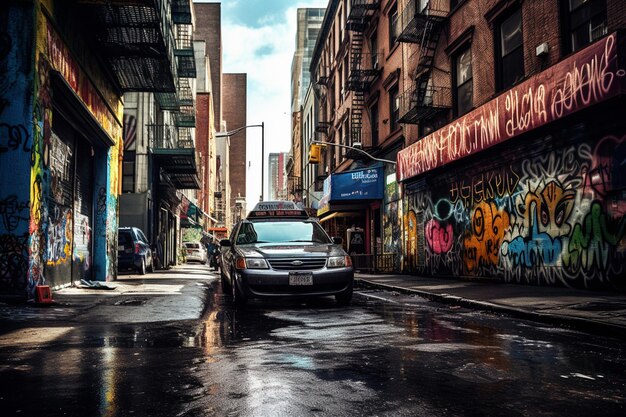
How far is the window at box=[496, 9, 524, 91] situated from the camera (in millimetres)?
14125

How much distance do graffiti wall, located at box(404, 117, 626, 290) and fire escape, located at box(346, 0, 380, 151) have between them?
31.6ft

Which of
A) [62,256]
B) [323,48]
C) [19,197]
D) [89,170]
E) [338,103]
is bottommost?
[62,256]

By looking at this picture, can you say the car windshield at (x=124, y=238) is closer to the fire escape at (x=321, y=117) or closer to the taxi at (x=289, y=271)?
the taxi at (x=289, y=271)

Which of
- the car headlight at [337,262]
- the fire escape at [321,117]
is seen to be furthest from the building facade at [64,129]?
the fire escape at [321,117]

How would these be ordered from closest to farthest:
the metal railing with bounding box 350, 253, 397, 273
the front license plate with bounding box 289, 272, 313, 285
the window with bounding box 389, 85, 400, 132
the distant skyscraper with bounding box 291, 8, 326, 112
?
1. the front license plate with bounding box 289, 272, 313, 285
2. the metal railing with bounding box 350, 253, 397, 273
3. the window with bounding box 389, 85, 400, 132
4. the distant skyscraper with bounding box 291, 8, 326, 112

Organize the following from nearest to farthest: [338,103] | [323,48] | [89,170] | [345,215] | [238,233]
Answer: [238,233] → [89,170] → [345,215] → [338,103] → [323,48]

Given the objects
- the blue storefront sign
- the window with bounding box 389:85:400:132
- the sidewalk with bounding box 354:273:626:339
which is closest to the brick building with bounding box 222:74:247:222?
the blue storefront sign

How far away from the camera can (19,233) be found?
8.88m

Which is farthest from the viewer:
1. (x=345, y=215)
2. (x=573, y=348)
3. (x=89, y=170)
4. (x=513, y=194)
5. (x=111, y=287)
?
(x=345, y=215)

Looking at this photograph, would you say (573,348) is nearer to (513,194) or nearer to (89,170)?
(513,194)

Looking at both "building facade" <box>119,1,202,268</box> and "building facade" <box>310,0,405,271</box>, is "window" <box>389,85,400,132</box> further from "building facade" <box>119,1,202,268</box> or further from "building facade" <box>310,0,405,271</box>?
"building facade" <box>119,1,202,268</box>

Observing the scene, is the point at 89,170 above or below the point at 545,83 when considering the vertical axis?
below

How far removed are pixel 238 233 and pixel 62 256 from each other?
14.3 feet

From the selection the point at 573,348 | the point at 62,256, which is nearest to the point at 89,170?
the point at 62,256
